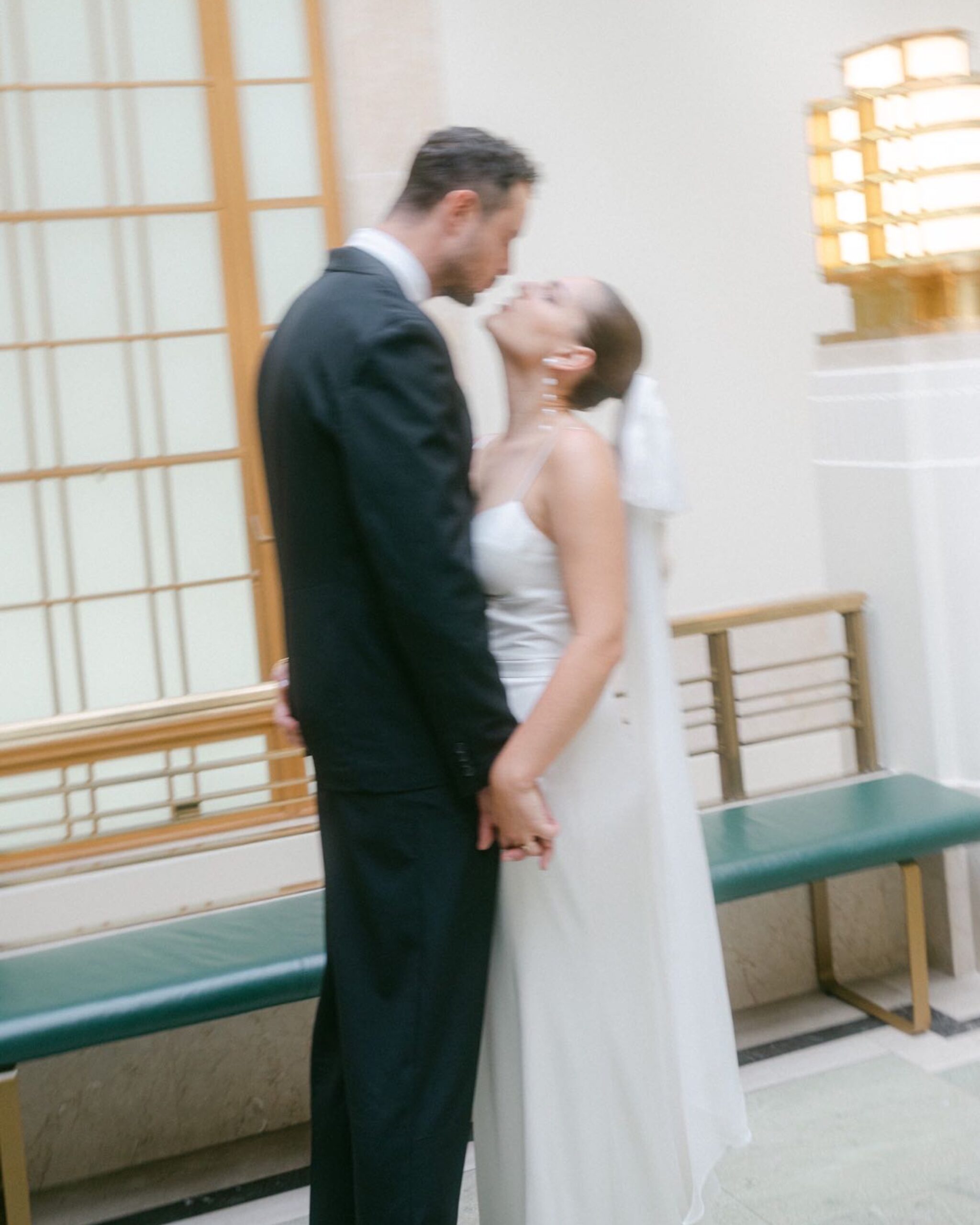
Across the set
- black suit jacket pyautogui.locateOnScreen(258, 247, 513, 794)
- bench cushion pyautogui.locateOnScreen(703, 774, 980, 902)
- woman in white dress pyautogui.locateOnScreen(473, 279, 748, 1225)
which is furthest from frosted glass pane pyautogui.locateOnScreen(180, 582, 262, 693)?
black suit jacket pyautogui.locateOnScreen(258, 247, 513, 794)

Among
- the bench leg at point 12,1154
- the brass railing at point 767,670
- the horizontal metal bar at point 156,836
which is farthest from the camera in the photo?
the horizontal metal bar at point 156,836

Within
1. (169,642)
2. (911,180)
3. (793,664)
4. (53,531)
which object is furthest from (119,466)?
(911,180)

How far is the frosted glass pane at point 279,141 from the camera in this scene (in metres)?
5.69

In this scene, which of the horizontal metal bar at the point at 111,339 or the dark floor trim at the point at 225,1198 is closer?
the dark floor trim at the point at 225,1198

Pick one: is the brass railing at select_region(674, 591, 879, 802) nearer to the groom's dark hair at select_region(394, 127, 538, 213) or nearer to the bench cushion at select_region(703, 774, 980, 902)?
the bench cushion at select_region(703, 774, 980, 902)

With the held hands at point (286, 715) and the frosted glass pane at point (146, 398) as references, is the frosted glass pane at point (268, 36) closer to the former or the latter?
the frosted glass pane at point (146, 398)

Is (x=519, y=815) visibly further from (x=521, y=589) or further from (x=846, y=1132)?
(x=846, y=1132)

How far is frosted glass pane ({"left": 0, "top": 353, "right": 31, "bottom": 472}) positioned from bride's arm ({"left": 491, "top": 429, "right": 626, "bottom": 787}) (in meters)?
4.06

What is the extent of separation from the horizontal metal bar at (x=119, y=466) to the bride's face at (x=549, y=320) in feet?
12.4

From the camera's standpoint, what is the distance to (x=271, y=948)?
2.93 m

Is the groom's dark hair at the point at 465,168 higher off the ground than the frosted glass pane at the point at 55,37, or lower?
lower

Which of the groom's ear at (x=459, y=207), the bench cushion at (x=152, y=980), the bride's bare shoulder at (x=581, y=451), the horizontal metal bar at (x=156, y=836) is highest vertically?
the groom's ear at (x=459, y=207)

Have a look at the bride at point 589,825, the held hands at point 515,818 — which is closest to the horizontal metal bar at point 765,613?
the bride at point 589,825

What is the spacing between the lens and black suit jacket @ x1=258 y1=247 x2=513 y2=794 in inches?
75.1
